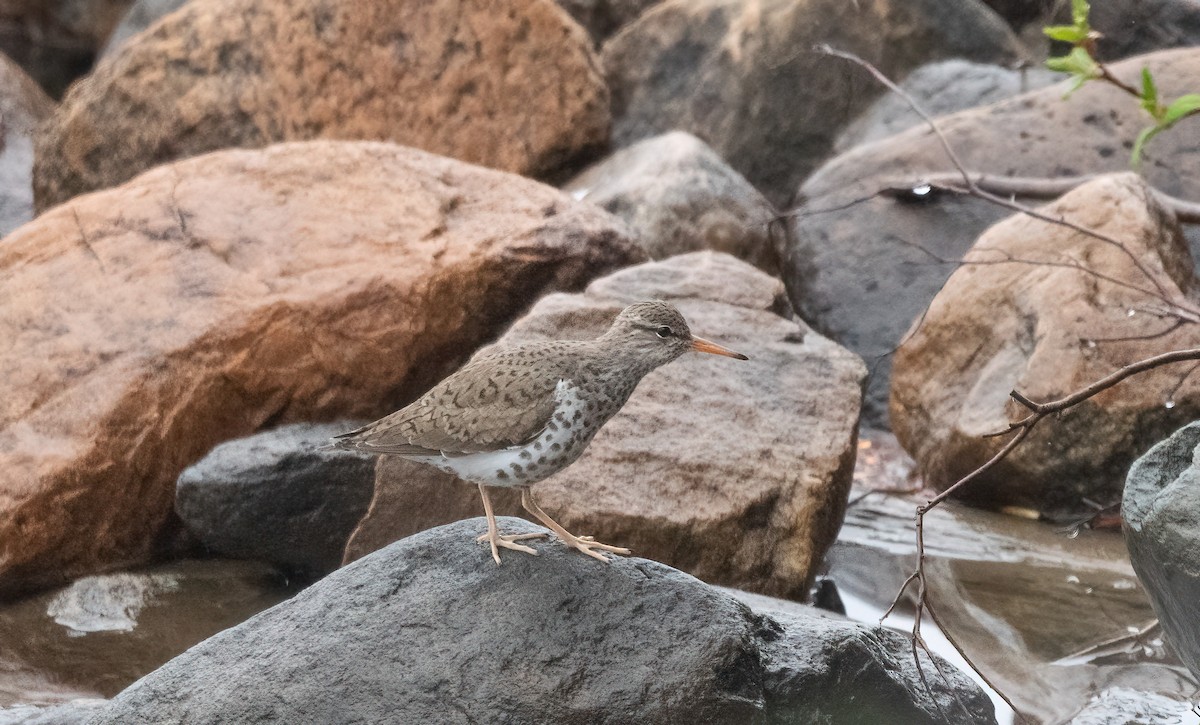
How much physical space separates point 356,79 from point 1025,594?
689 cm

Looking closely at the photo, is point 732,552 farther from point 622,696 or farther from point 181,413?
point 181,413

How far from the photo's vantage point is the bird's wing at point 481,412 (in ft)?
14.4

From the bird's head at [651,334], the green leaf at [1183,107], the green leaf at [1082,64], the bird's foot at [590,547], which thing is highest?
the green leaf at [1082,64]

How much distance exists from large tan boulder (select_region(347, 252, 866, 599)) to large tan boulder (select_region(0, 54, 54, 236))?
28.9 feet

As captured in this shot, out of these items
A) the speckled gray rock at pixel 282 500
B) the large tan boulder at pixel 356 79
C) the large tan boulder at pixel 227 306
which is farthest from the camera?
the large tan boulder at pixel 356 79

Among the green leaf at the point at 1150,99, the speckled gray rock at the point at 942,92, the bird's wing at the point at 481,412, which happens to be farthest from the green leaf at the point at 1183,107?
the speckled gray rock at the point at 942,92

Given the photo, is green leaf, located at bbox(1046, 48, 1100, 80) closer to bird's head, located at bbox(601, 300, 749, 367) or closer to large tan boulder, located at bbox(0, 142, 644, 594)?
bird's head, located at bbox(601, 300, 749, 367)

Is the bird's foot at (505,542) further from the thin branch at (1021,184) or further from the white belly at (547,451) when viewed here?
the thin branch at (1021,184)

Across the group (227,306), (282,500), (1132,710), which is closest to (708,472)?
(1132,710)

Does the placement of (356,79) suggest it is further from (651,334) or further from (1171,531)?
(1171,531)

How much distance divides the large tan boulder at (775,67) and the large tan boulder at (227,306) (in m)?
4.35

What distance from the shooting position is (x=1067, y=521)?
716 cm

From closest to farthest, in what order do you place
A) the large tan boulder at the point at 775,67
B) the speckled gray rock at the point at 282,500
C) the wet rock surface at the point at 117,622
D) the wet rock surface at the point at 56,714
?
the wet rock surface at the point at 56,714
the wet rock surface at the point at 117,622
the speckled gray rock at the point at 282,500
the large tan boulder at the point at 775,67

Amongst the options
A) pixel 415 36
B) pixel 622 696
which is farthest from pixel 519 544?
pixel 415 36
